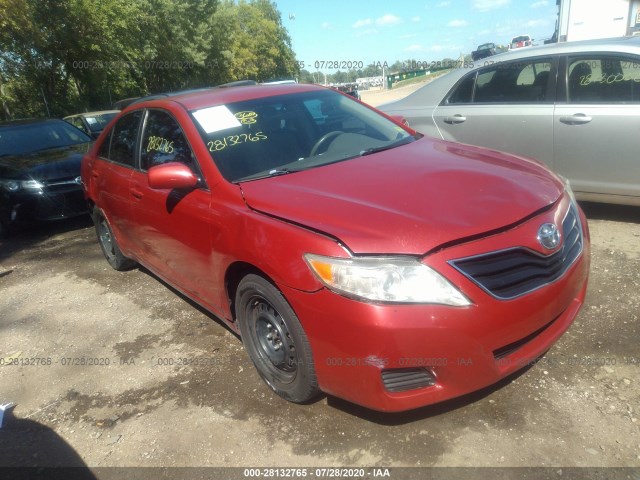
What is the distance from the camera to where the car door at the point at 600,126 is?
4191mm

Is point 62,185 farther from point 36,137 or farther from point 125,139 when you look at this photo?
point 125,139

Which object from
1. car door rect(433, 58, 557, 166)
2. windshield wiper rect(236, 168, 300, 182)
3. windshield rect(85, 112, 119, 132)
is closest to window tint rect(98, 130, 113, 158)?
windshield wiper rect(236, 168, 300, 182)

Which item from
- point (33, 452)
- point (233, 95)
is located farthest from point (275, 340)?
point (233, 95)

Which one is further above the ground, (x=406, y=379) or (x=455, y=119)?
(x=455, y=119)

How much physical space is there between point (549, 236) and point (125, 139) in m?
3.30

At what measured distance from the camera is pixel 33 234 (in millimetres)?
6992

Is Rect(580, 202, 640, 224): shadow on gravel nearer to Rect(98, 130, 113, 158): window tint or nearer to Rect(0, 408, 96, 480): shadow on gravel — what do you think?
Rect(98, 130, 113, 158): window tint

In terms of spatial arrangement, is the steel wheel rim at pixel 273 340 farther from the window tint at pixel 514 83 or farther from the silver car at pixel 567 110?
the window tint at pixel 514 83

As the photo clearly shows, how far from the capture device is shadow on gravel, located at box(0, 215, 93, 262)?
21.0ft

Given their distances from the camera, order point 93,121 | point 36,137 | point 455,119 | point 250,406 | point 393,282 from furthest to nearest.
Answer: point 93,121, point 36,137, point 455,119, point 250,406, point 393,282

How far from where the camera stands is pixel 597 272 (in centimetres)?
379

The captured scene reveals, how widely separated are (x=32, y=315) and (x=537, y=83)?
505cm

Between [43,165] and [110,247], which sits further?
[43,165]

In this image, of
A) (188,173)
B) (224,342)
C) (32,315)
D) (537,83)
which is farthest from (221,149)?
(537,83)
